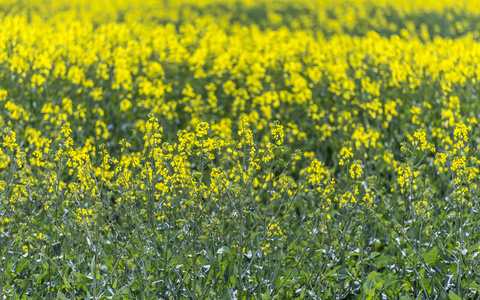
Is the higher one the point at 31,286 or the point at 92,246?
the point at 92,246

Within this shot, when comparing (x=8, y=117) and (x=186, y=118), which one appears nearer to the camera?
(x=8, y=117)

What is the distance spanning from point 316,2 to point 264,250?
16818 millimetres

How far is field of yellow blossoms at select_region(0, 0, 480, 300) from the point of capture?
4445mm

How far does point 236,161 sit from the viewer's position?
4.83 meters

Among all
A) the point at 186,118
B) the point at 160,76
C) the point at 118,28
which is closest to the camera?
the point at 186,118

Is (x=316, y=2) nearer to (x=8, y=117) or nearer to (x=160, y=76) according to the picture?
(x=160, y=76)

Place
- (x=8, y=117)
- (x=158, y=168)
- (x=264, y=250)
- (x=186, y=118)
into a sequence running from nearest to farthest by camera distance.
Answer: (x=264, y=250) → (x=158, y=168) → (x=8, y=117) → (x=186, y=118)

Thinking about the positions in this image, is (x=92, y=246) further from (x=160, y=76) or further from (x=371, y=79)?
(x=371, y=79)

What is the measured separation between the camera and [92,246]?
439 centimetres

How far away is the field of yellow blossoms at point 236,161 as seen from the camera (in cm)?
445

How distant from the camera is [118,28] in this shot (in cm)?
1122

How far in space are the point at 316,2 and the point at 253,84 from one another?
40.4 ft

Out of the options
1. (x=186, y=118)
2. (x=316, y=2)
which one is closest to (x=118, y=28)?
(x=186, y=118)

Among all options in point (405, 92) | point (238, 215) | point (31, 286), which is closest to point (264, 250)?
point (238, 215)
